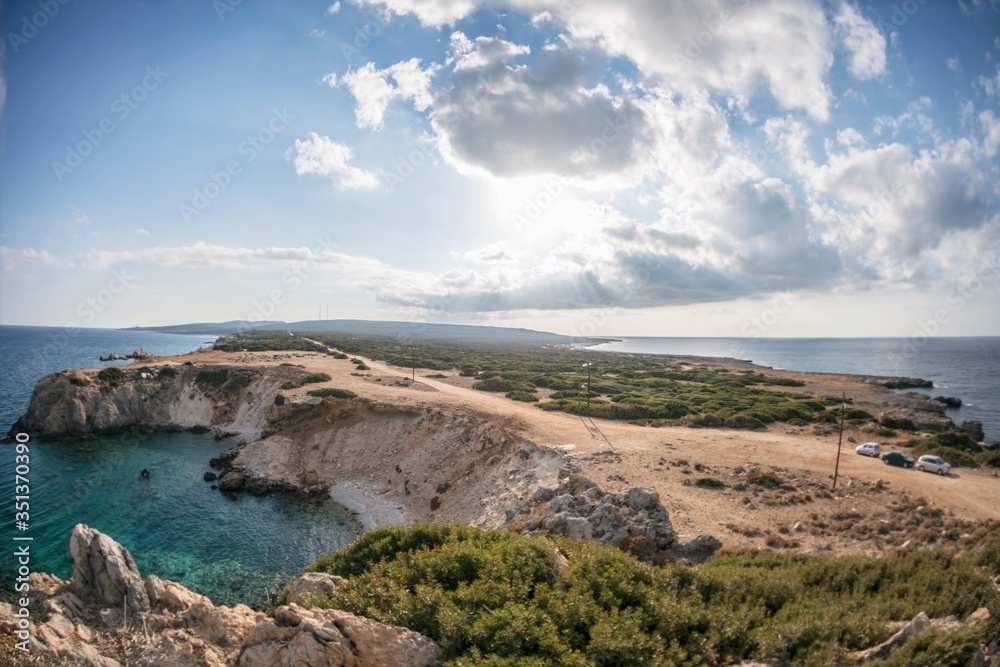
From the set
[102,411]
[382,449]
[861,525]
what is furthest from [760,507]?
[102,411]

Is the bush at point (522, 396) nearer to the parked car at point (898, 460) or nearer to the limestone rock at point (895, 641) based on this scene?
the parked car at point (898, 460)

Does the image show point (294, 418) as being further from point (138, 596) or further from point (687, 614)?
point (687, 614)

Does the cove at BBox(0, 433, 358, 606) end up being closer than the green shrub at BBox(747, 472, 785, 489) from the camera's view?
Yes

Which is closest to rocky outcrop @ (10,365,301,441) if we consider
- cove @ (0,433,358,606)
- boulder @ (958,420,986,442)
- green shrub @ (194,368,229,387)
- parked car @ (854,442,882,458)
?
green shrub @ (194,368,229,387)

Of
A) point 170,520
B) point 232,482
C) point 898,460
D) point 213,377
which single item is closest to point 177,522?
point 170,520

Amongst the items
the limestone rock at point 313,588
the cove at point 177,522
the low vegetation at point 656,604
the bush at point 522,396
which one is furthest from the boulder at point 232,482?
the low vegetation at point 656,604

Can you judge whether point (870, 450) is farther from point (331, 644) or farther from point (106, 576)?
point (106, 576)

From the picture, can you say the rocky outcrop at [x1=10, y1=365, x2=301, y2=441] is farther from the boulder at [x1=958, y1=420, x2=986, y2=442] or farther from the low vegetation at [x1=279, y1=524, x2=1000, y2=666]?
the boulder at [x1=958, y1=420, x2=986, y2=442]
